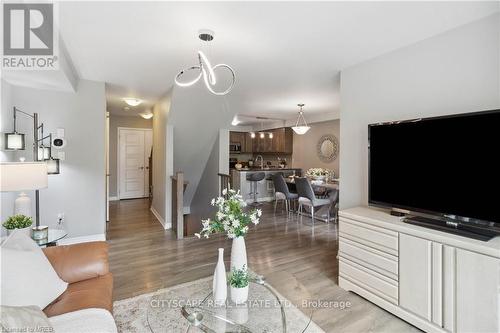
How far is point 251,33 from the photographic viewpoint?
227cm

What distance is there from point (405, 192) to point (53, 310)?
2.80 meters

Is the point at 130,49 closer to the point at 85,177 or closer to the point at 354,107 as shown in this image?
the point at 85,177

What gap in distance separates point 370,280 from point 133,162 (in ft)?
23.3

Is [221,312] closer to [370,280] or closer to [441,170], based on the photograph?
[370,280]

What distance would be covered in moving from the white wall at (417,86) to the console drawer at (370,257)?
0.59 m

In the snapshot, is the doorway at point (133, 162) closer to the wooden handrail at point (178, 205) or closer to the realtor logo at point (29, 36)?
the wooden handrail at point (178, 205)

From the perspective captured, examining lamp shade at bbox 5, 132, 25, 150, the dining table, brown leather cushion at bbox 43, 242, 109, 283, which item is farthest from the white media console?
lamp shade at bbox 5, 132, 25, 150

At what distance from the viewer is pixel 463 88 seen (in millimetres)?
2059

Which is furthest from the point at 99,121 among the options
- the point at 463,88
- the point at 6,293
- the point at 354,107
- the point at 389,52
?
the point at 463,88

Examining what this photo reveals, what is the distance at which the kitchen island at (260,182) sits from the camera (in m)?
7.11

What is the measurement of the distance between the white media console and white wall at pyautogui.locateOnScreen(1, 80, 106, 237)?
359cm

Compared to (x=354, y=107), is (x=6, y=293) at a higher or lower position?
lower

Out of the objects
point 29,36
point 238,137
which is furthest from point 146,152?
point 29,36

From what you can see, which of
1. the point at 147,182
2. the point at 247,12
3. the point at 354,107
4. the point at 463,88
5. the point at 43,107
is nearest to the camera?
the point at 247,12
